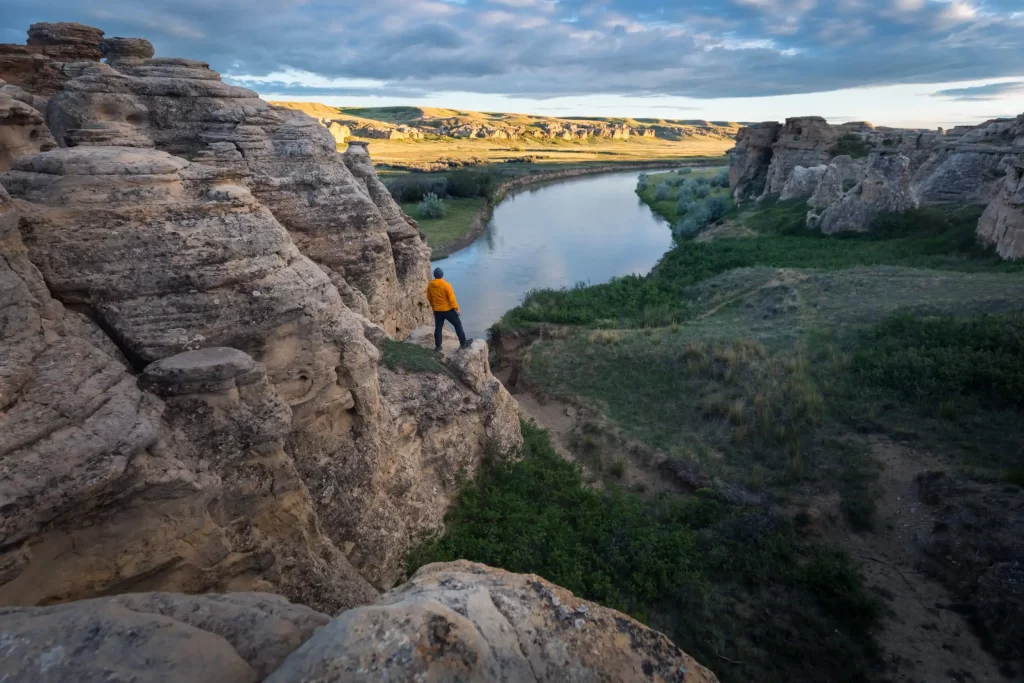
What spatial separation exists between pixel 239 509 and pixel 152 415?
4.46ft

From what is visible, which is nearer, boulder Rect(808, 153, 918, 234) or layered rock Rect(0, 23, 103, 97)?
layered rock Rect(0, 23, 103, 97)

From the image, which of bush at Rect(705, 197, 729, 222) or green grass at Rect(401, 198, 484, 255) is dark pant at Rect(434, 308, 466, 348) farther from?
bush at Rect(705, 197, 729, 222)

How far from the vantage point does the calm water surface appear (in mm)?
33000

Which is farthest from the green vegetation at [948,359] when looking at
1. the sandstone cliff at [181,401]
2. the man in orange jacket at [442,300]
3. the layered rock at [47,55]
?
the layered rock at [47,55]

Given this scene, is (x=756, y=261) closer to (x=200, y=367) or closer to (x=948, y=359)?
(x=948, y=359)

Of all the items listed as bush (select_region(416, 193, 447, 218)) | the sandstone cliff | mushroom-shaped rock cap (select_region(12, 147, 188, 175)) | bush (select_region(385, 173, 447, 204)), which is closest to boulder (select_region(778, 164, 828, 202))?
bush (select_region(416, 193, 447, 218))

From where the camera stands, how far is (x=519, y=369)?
63.5 feet

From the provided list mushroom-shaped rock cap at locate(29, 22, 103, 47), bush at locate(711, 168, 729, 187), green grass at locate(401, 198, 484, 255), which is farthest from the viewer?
bush at locate(711, 168, 729, 187)

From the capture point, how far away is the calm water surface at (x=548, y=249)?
108ft

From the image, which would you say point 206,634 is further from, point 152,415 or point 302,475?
point 302,475

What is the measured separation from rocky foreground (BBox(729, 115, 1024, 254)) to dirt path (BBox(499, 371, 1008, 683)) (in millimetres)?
17403

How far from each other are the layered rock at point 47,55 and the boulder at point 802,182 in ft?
136

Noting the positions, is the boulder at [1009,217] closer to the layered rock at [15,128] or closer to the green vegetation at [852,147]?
the green vegetation at [852,147]

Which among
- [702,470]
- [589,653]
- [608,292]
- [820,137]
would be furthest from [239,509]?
[820,137]
